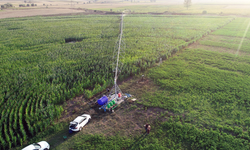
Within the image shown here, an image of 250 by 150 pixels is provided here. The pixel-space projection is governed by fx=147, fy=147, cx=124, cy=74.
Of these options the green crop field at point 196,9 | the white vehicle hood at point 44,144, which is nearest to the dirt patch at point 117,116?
the white vehicle hood at point 44,144

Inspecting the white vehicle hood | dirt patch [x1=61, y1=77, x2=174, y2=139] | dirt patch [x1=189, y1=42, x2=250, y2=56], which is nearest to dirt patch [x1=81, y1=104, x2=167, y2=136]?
dirt patch [x1=61, y1=77, x2=174, y2=139]

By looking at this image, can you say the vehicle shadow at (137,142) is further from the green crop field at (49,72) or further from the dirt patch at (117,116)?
the green crop field at (49,72)

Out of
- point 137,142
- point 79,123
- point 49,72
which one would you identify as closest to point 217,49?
point 137,142

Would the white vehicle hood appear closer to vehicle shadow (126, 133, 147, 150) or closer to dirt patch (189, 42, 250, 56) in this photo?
vehicle shadow (126, 133, 147, 150)

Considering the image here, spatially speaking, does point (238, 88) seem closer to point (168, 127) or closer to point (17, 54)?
point (168, 127)

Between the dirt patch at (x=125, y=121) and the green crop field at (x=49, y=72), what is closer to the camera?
the dirt patch at (x=125, y=121)

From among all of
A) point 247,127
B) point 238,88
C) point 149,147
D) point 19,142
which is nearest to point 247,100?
point 238,88

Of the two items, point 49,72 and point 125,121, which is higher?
point 49,72

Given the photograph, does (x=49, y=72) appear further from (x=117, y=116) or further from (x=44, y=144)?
(x=117, y=116)
